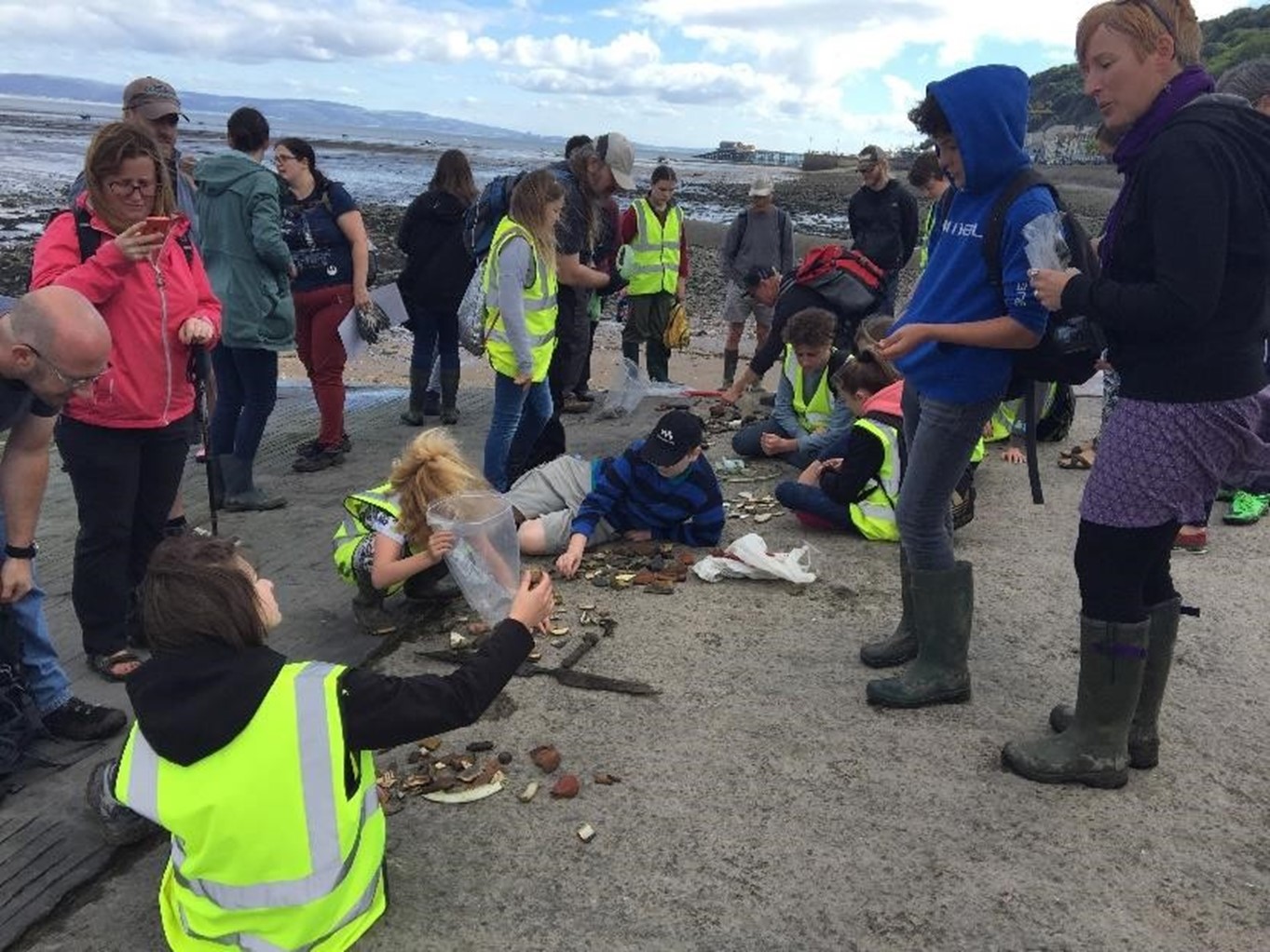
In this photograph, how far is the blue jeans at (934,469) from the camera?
308 centimetres

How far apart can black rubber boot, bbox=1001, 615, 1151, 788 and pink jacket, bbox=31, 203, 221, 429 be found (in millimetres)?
3144

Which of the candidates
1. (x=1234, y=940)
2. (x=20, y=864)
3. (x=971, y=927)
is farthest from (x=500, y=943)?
(x=1234, y=940)

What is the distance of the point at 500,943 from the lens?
234 cm

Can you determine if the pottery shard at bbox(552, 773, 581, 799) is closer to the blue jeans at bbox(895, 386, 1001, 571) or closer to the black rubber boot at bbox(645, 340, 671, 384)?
the blue jeans at bbox(895, 386, 1001, 571)

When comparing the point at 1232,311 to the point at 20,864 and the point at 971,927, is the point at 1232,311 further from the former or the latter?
the point at 20,864

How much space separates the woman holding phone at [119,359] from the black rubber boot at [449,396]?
355 cm

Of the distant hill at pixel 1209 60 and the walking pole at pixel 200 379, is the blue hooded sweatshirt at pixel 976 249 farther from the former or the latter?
the distant hill at pixel 1209 60

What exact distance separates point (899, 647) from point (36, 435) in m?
2.98

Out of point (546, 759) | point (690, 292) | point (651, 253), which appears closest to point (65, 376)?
point (546, 759)

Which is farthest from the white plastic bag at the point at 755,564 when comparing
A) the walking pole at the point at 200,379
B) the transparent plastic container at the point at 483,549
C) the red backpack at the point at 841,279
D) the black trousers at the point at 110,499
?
the red backpack at the point at 841,279

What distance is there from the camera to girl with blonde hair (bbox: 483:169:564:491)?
5059 millimetres

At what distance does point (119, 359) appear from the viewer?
3467 mm

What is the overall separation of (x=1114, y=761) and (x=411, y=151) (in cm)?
7979

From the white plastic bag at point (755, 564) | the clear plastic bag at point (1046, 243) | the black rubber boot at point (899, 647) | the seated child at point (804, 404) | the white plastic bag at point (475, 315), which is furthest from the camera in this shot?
the seated child at point (804, 404)
